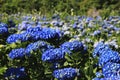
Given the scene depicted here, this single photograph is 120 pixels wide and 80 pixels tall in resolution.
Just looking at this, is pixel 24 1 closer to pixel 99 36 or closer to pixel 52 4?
pixel 52 4

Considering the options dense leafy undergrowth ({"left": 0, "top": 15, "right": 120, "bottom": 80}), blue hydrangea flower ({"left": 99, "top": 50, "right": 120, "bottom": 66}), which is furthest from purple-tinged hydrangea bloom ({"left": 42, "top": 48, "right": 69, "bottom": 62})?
blue hydrangea flower ({"left": 99, "top": 50, "right": 120, "bottom": 66})

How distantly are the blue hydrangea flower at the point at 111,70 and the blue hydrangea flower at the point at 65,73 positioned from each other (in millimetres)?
358

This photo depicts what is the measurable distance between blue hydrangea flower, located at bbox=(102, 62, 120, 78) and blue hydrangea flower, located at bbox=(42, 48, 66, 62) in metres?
0.63

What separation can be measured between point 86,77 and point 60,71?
292 millimetres

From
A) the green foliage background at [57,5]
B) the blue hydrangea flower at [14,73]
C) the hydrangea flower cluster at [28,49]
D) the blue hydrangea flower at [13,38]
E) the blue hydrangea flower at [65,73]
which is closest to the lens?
the blue hydrangea flower at [65,73]

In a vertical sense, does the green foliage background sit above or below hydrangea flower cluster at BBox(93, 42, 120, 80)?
below

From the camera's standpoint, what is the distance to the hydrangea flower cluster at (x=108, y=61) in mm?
4116

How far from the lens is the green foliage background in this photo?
11.8 metres

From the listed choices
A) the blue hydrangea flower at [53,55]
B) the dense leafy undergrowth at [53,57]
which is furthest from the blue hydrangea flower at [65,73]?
the blue hydrangea flower at [53,55]

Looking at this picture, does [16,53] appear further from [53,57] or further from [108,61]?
[108,61]

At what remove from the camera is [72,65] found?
479 cm

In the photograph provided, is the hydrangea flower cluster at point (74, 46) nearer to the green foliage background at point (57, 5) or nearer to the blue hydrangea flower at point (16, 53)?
the blue hydrangea flower at point (16, 53)

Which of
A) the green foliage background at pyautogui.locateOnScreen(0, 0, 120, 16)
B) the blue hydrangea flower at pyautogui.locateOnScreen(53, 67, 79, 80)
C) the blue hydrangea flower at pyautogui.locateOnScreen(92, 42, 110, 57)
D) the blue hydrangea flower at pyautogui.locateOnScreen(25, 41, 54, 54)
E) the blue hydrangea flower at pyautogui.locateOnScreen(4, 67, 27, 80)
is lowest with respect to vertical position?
the green foliage background at pyautogui.locateOnScreen(0, 0, 120, 16)

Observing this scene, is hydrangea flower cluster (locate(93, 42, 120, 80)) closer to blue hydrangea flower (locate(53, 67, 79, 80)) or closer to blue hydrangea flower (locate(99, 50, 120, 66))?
blue hydrangea flower (locate(99, 50, 120, 66))
